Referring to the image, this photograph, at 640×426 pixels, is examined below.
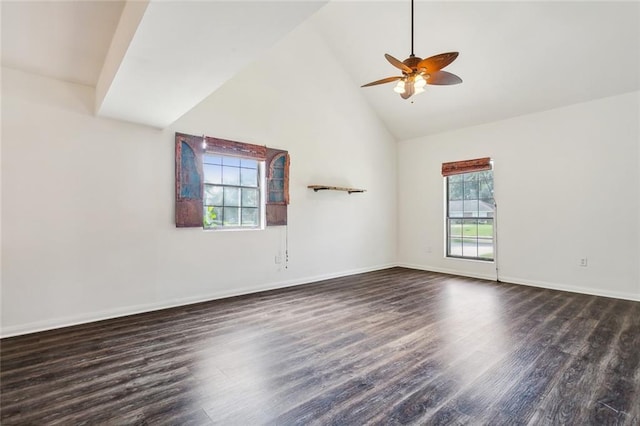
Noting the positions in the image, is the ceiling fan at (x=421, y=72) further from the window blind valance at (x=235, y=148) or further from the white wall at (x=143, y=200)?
the window blind valance at (x=235, y=148)

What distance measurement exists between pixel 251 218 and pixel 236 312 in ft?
5.25

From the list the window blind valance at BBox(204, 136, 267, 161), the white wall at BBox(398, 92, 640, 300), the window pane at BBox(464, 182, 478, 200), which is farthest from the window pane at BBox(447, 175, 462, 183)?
the window blind valance at BBox(204, 136, 267, 161)

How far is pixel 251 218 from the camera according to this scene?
4.84 metres

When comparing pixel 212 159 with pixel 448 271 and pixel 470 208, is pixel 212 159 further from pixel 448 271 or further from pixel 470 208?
pixel 448 271

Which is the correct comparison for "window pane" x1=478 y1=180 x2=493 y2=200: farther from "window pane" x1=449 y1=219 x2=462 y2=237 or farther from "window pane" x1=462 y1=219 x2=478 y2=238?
"window pane" x1=449 y1=219 x2=462 y2=237

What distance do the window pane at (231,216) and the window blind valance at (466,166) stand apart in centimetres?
424

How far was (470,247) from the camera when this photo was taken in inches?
237

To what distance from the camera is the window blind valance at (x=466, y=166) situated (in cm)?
565

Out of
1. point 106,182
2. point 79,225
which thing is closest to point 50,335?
point 79,225

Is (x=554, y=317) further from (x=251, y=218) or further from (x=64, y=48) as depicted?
(x=64, y=48)

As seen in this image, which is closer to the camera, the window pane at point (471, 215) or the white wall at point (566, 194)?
the white wall at point (566, 194)

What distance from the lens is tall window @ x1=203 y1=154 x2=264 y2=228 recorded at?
4.38 meters

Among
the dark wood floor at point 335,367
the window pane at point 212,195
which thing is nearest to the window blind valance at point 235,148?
the window pane at point 212,195

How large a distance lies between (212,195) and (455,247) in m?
4.86
